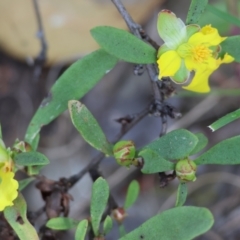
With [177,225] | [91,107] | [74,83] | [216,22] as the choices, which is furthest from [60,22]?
[177,225]

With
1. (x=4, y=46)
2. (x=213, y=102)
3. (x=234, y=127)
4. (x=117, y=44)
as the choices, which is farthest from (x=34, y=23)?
(x=117, y=44)

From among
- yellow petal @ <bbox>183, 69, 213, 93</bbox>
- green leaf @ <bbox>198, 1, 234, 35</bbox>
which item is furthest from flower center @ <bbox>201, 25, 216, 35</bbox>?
green leaf @ <bbox>198, 1, 234, 35</bbox>

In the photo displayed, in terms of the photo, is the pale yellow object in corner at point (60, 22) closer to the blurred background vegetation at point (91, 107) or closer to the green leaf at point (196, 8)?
the blurred background vegetation at point (91, 107)

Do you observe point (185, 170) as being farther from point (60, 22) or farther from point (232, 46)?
point (60, 22)

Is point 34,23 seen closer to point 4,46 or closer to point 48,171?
point 4,46

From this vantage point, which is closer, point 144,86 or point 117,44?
point 117,44

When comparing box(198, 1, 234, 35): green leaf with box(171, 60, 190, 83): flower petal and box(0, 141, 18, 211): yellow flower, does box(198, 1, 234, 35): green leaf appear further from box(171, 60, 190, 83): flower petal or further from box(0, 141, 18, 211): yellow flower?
box(0, 141, 18, 211): yellow flower

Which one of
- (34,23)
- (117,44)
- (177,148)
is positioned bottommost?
(177,148)
